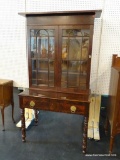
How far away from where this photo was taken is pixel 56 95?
180 centimetres

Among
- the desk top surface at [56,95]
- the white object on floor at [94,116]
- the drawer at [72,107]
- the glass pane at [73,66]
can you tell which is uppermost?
the glass pane at [73,66]

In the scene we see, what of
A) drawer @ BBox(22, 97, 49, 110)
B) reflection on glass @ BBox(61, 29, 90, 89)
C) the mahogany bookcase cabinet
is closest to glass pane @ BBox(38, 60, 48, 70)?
the mahogany bookcase cabinet

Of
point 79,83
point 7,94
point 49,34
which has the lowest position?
point 7,94

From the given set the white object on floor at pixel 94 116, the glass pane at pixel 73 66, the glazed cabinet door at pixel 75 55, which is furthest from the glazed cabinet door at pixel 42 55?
the white object on floor at pixel 94 116

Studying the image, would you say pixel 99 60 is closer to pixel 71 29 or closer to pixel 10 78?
pixel 71 29

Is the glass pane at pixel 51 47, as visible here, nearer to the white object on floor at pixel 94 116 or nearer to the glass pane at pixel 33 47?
the glass pane at pixel 33 47

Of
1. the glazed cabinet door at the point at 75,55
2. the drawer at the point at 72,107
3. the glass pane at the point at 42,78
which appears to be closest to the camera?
the drawer at the point at 72,107

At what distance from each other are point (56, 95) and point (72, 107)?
26 centimetres

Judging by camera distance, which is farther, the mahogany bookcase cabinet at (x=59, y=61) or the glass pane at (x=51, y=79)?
the glass pane at (x=51, y=79)

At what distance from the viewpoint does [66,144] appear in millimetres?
1942

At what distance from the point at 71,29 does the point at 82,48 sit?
261 mm

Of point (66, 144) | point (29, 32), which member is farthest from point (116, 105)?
point (29, 32)

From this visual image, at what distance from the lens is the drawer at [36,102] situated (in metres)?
1.75

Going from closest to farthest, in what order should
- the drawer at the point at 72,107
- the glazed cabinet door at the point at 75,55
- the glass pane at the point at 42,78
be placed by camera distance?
the drawer at the point at 72,107 → the glazed cabinet door at the point at 75,55 → the glass pane at the point at 42,78
